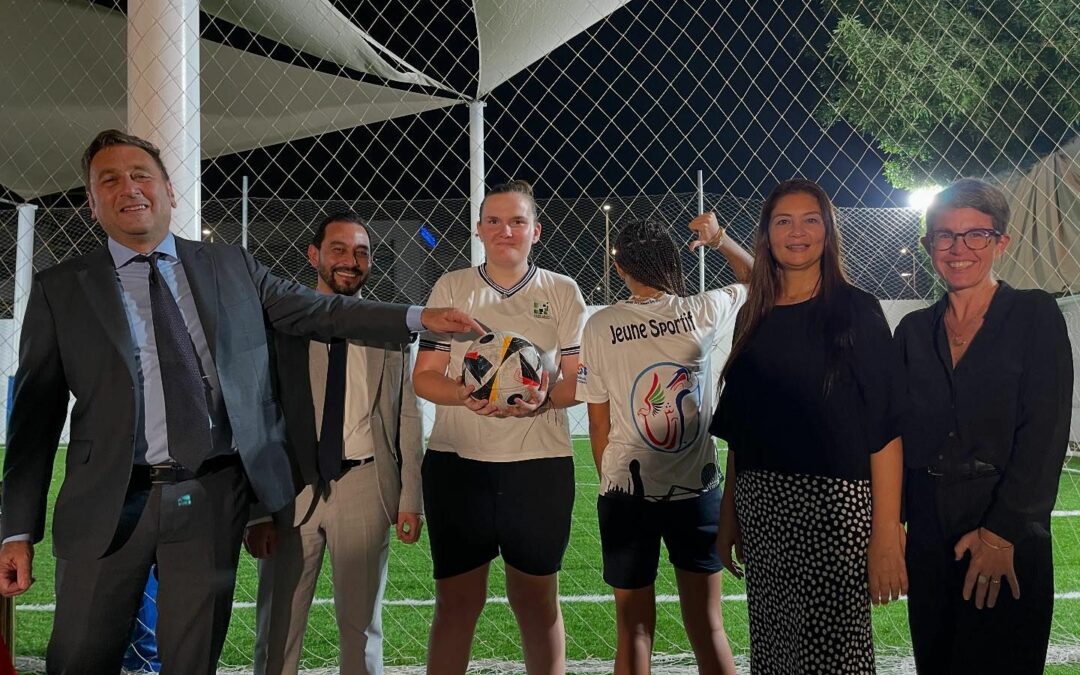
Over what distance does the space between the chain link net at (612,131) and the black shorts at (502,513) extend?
1144mm

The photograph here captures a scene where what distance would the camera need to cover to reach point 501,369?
230 centimetres

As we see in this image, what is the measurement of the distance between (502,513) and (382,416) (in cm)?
51

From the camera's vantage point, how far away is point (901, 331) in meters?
2.10

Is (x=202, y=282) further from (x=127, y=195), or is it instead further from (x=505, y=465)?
(x=505, y=465)

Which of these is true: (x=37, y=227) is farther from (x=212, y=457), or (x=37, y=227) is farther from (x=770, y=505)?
(x=770, y=505)

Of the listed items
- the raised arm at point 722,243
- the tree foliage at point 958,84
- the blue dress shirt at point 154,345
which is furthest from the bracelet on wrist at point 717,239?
the tree foliage at point 958,84

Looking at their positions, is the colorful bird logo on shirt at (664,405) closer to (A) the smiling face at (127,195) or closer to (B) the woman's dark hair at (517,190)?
(B) the woman's dark hair at (517,190)

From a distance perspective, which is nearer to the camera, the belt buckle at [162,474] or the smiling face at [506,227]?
the belt buckle at [162,474]

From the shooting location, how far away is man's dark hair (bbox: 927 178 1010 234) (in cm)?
204

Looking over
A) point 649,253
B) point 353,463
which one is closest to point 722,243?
point 649,253

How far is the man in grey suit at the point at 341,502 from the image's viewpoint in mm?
2480

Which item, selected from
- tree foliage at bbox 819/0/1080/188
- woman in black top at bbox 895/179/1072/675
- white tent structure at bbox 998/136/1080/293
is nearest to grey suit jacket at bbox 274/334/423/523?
woman in black top at bbox 895/179/1072/675

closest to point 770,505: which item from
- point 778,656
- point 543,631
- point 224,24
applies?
point 778,656

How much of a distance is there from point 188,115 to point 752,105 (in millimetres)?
10280
